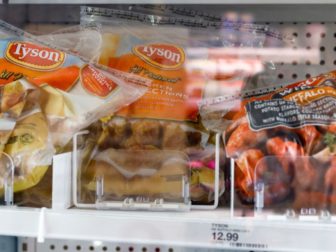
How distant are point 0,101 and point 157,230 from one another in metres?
0.45

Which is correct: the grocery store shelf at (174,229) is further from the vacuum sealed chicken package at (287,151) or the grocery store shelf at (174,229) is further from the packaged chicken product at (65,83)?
the packaged chicken product at (65,83)

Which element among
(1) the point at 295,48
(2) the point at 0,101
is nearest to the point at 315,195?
(1) the point at 295,48

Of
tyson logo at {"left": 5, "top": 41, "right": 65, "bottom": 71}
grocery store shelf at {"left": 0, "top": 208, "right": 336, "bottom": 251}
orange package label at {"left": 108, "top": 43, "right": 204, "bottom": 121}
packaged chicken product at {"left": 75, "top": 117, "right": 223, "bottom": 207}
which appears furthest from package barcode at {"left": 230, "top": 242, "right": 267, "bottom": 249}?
tyson logo at {"left": 5, "top": 41, "right": 65, "bottom": 71}

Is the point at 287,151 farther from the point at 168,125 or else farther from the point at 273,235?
the point at 168,125

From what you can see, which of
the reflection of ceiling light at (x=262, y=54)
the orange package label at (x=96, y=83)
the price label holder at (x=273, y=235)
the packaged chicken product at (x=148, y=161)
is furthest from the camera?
the reflection of ceiling light at (x=262, y=54)

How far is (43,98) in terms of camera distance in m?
1.04

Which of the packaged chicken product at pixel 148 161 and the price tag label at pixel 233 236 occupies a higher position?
the packaged chicken product at pixel 148 161

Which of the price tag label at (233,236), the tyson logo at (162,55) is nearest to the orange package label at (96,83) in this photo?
the tyson logo at (162,55)

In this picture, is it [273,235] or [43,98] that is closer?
[273,235]

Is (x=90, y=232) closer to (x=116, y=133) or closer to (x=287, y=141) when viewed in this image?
(x=116, y=133)

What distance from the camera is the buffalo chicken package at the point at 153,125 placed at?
946 mm

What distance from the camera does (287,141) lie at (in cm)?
90

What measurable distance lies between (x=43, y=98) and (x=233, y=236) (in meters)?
0.50

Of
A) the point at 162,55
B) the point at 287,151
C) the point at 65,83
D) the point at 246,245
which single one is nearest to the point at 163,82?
the point at 162,55
